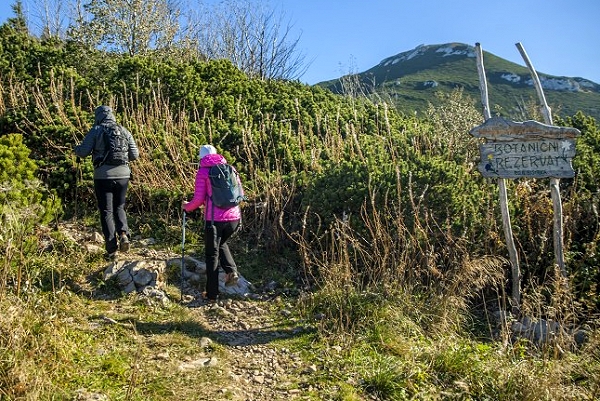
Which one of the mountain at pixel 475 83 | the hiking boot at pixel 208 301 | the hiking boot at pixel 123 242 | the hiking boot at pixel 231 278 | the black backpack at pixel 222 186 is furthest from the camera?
the mountain at pixel 475 83

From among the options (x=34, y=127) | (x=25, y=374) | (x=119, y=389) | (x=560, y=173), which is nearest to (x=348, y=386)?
(x=119, y=389)

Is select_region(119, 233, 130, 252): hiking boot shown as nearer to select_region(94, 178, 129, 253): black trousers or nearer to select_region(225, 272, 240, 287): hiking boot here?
select_region(94, 178, 129, 253): black trousers

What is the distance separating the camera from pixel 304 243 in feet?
19.6

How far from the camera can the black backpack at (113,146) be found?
558cm

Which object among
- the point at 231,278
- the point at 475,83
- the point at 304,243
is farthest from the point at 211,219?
the point at 475,83

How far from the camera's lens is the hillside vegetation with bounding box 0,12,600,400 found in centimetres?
379

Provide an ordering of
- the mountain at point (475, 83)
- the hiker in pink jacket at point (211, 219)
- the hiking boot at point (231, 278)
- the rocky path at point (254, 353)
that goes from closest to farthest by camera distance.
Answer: the rocky path at point (254, 353)
the hiker in pink jacket at point (211, 219)
the hiking boot at point (231, 278)
the mountain at point (475, 83)

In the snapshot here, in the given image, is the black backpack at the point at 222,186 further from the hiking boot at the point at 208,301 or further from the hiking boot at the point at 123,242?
the hiking boot at the point at 123,242

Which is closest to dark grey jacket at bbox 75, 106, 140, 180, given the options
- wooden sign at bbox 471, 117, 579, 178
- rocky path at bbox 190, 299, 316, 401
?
rocky path at bbox 190, 299, 316, 401

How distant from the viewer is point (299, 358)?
4.30 meters

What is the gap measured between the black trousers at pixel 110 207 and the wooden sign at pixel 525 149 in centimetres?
402

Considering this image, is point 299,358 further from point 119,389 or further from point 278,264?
point 278,264

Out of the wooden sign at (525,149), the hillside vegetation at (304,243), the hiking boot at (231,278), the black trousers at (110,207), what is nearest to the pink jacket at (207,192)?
the hiking boot at (231,278)

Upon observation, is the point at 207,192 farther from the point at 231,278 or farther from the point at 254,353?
the point at 254,353
